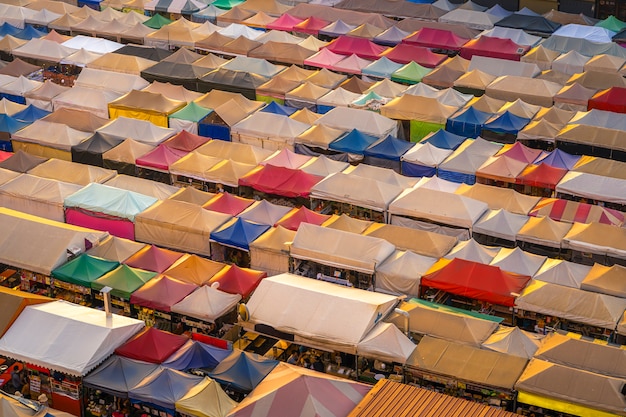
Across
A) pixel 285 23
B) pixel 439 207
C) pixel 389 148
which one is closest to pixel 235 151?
pixel 389 148

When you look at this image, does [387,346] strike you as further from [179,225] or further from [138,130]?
[138,130]

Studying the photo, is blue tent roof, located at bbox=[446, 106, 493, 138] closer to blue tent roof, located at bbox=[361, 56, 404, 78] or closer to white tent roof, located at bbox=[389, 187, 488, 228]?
blue tent roof, located at bbox=[361, 56, 404, 78]

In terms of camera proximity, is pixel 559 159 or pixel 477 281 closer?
pixel 477 281

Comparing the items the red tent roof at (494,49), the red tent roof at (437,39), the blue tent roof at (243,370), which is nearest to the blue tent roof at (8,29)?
the red tent roof at (437,39)

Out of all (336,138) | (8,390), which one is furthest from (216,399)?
(336,138)

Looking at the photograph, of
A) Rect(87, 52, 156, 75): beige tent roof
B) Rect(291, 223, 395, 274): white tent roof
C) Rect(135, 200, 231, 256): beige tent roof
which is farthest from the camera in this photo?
Rect(87, 52, 156, 75): beige tent roof

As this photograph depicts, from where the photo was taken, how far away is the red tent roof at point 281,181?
100 ft

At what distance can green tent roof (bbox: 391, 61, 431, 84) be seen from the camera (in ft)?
128

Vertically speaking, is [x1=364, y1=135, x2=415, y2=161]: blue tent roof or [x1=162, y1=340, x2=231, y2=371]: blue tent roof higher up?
[x1=364, y1=135, x2=415, y2=161]: blue tent roof

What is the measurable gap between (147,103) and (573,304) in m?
17.2

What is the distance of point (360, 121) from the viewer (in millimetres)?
34406

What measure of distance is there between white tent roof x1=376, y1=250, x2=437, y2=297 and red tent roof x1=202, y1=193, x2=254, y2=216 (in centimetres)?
495

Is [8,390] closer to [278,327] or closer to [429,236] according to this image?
[278,327]

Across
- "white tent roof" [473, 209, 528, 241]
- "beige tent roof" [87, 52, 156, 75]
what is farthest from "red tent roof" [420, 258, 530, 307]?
"beige tent roof" [87, 52, 156, 75]
